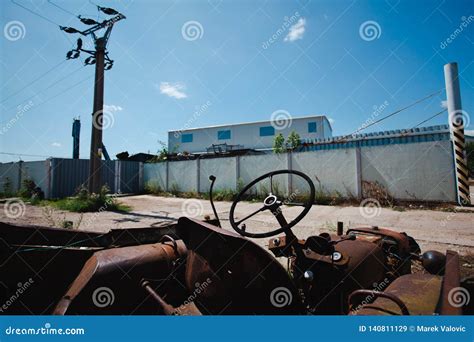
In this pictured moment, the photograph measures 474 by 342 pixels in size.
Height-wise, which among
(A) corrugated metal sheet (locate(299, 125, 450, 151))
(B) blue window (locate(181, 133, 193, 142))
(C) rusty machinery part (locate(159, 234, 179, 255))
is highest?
(B) blue window (locate(181, 133, 193, 142))

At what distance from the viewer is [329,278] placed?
1.88 metres

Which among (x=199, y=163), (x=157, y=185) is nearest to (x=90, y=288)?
(x=199, y=163)

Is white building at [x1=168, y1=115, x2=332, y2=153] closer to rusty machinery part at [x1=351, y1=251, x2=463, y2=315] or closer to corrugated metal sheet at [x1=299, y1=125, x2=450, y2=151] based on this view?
corrugated metal sheet at [x1=299, y1=125, x2=450, y2=151]

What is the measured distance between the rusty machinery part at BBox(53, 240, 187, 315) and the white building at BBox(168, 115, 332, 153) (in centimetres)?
2246

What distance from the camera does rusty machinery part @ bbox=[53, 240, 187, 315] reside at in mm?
1808

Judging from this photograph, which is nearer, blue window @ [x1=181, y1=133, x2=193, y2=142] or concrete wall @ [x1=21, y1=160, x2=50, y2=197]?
concrete wall @ [x1=21, y1=160, x2=50, y2=197]

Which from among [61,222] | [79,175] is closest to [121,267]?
[61,222]

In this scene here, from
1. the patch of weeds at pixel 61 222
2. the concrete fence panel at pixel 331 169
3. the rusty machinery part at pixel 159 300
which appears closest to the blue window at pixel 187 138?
the concrete fence panel at pixel 331 169

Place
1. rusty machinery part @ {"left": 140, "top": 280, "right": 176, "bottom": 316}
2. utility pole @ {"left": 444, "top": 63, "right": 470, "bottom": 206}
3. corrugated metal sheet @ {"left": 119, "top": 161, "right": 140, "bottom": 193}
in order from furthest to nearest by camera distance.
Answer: corrugated metal sheet @ {"left": 119, "top": 161, "right": 140, "bottom": 193}
utility pole @ {"left": 444, "top": 63, "right": 470, "bottom": 206}
rusty machinery part @ {"left": 140, "top": 280, "right": 176, "bottom": 316}

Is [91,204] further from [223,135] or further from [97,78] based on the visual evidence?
[223,135]

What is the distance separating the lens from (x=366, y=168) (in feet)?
31.0

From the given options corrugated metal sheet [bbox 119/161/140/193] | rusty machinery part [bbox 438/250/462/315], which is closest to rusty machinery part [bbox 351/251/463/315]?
rusty machinery part [bbox 438/250/462/315]

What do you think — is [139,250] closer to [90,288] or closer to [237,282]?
[90,288]

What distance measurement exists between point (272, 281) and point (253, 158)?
35.6ft
